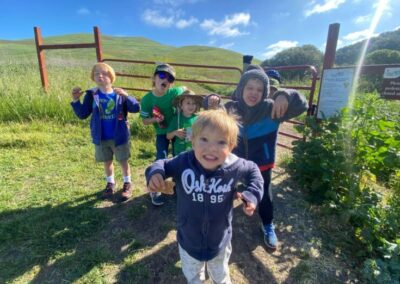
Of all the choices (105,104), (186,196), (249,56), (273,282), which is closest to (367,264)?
(273,282)

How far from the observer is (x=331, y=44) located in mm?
3629

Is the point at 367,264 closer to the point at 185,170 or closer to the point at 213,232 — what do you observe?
the point at 213,232

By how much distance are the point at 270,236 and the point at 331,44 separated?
9.02 feet

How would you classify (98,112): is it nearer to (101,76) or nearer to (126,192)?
(101,76)

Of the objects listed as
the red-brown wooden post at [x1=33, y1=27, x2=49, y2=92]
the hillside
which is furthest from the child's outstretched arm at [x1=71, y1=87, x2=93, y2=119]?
the hillside

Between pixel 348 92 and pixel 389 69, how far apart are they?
19.0 inches

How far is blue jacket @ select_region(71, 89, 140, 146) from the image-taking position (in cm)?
313

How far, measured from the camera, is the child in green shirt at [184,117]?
2949mm

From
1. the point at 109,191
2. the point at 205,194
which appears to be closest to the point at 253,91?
the point at 205,194

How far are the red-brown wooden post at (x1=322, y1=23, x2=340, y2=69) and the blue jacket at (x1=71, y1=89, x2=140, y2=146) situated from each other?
107 inches

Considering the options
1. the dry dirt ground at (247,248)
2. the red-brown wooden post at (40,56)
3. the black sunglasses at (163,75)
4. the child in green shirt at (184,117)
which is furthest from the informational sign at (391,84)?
Result: the red-brown wooden post at (40,56)

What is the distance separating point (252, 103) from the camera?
2.41 m

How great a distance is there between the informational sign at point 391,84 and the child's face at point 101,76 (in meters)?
3.33

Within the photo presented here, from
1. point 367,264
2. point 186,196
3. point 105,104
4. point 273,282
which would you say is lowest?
point 273,282
